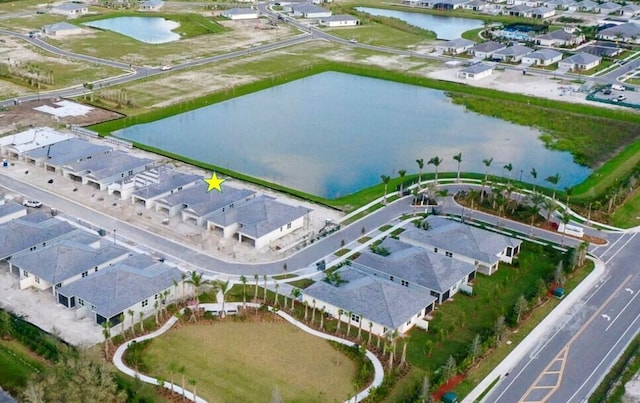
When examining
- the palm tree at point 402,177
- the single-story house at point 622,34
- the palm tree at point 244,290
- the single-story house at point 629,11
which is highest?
the single-story house at point 629,11

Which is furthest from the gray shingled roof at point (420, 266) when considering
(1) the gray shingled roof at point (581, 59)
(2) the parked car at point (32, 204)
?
(1) the gray shingled roof at point (581, 59)

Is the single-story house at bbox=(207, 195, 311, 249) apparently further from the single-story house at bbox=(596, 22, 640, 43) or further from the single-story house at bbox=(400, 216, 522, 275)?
the single-story house at bbox=(596, 22, 640, 43)

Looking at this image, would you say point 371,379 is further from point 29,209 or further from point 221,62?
point 221,62

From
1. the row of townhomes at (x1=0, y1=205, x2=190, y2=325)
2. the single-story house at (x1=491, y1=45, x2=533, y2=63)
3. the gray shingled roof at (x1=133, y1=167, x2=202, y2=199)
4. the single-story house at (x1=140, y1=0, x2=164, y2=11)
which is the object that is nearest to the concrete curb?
the row of townhomes at (x1=0, y1=205, x2=190, y2=325)

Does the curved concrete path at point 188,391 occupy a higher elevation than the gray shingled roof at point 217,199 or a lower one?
lower

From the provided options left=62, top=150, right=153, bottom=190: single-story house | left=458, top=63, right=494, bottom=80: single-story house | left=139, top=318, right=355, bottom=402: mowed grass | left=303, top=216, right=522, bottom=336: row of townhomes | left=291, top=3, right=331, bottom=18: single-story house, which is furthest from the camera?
left=291, top=3, right=331, bottom=18: single-story house

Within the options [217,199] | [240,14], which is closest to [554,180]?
[217,199]

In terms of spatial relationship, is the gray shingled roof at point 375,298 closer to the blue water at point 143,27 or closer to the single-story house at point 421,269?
the single-story house at point 421,269

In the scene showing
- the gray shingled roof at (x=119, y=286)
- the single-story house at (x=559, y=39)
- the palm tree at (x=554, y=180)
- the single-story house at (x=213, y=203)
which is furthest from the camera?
the single-story house at (x=559, y=39)
